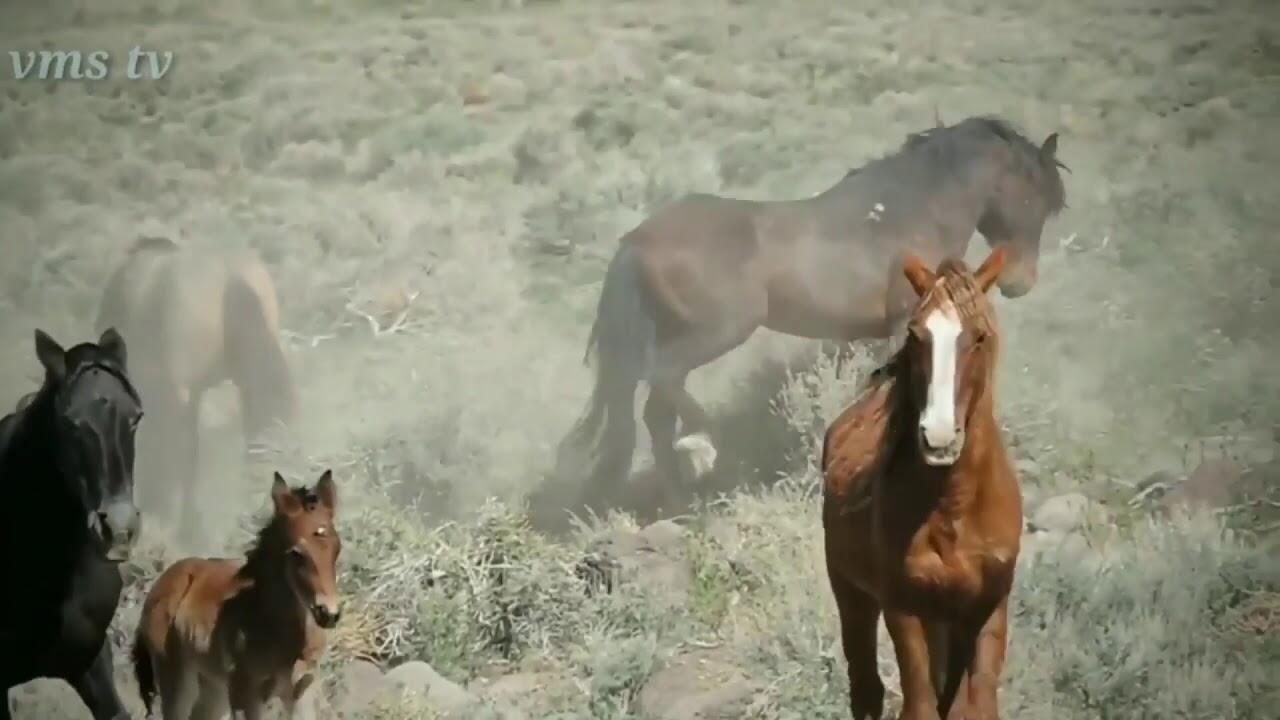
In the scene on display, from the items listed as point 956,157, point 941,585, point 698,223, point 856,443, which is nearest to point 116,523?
point 698,223

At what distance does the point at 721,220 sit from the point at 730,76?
302 millimetres

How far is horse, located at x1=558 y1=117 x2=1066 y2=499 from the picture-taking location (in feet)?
9.05

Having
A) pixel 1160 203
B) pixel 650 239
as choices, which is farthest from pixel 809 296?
Answer: pixel 1160 203

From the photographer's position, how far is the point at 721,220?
282 centimetres

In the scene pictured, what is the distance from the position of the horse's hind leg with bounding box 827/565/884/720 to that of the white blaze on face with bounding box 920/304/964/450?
1.58 feet

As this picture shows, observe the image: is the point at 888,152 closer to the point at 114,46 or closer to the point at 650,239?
the point at 650,239

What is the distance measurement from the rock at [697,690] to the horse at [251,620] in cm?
62

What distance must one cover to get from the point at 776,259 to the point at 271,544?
44.4 inches

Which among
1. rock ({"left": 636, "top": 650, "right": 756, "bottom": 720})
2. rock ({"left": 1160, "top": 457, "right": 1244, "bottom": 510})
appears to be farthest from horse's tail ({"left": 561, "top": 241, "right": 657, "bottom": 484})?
rock ({"left": 1160, "top": 457, "right": 1244, "bottom": 510})

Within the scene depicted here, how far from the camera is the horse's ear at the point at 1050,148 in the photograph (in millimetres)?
2785

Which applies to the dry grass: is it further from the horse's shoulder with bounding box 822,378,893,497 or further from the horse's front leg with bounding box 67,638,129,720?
the horse's front leg with bounding box 67,638,129,720

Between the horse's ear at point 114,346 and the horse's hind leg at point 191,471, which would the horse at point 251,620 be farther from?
the horse's ear at point 114,346

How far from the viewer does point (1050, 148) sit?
9.15ft

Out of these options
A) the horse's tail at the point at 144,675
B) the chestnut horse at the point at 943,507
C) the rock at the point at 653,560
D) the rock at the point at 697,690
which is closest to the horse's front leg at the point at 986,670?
the chestnut horse at the point at 943,507
